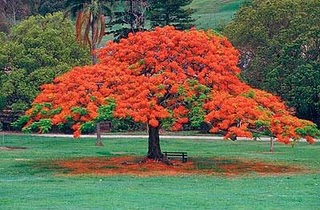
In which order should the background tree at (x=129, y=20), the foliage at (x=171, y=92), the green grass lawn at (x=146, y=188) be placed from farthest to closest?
the background tree at (x=129, y=20)
the foliage at (x=171, y=92)
the green grass lawn at (x=146, y=188)

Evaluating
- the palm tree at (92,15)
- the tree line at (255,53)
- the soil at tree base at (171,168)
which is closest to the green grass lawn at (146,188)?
the soil at tree base at (171,168)

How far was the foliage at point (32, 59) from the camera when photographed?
63.4 meters

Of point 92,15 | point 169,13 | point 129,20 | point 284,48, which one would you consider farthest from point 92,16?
point 169,13

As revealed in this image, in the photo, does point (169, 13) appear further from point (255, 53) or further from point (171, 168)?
point (171, 168)

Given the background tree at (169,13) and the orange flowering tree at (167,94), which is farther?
the background tree at (169,13)

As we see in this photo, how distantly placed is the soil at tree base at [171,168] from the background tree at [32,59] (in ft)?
72.5

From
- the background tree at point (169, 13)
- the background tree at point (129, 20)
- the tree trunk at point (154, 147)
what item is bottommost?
the tree trunk at point (154, 147)

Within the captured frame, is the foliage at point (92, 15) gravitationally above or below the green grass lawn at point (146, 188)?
above

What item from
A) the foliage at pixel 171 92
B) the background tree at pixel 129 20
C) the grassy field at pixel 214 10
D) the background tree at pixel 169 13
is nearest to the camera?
the foliage at pixel 171 92

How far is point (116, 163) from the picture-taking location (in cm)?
4081

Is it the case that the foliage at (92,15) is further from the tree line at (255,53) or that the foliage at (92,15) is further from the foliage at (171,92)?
the foliage at (171,92)

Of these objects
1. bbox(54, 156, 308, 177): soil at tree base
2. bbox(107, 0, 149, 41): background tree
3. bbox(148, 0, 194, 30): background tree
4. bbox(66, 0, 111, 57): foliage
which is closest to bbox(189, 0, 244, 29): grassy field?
bbox(148, 0, 194, 30): background tree

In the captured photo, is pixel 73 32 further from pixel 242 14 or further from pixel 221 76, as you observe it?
pixel 221 76

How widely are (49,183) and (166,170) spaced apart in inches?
281
